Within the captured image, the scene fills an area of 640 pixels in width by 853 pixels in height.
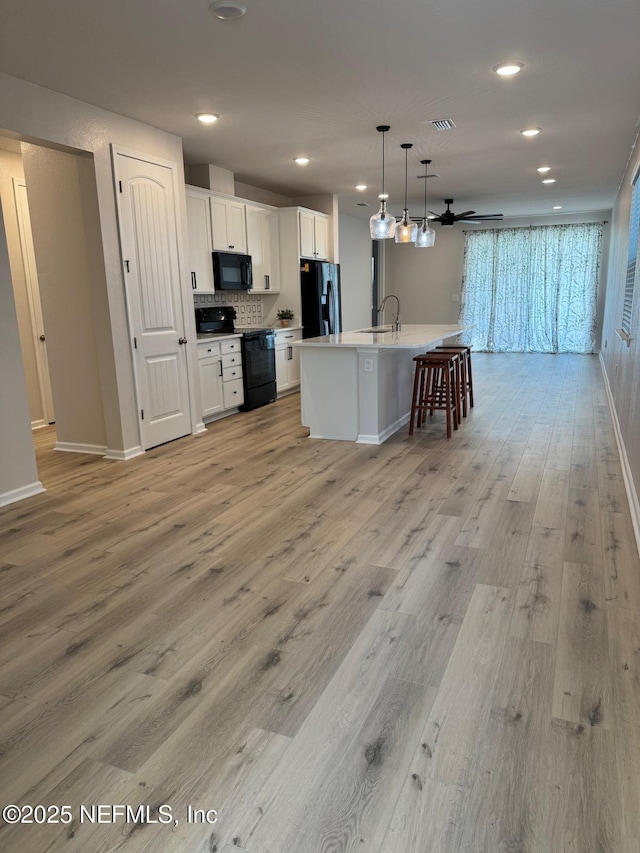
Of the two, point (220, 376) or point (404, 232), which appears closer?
point (404, 232)

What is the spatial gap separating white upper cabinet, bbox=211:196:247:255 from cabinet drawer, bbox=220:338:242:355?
3.26ft

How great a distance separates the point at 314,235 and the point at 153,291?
11.5 feet

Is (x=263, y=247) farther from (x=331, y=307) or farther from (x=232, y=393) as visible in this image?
(x=232, y=393)

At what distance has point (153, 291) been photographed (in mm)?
4801

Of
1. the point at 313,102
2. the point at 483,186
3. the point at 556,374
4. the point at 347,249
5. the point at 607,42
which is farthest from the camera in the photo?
the point at 347,249

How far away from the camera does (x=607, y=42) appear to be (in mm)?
3156

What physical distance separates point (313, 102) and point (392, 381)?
2.38m

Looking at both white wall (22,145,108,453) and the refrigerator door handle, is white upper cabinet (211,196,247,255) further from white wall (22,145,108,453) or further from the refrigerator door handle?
white wall (22,145,108,453)

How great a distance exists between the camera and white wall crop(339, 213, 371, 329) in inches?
403

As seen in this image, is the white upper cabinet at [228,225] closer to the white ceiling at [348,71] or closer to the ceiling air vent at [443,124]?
the white ceiling at [348,71]

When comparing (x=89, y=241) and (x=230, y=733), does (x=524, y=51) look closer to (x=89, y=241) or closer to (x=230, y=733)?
(x=89, y=241)

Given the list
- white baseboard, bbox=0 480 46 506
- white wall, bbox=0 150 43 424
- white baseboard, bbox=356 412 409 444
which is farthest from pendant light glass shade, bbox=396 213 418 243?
white baseboard, bbox=0 480 46 506

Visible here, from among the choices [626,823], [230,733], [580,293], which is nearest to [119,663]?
[230,733]

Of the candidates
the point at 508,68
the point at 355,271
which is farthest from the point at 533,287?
the point at 508,68
